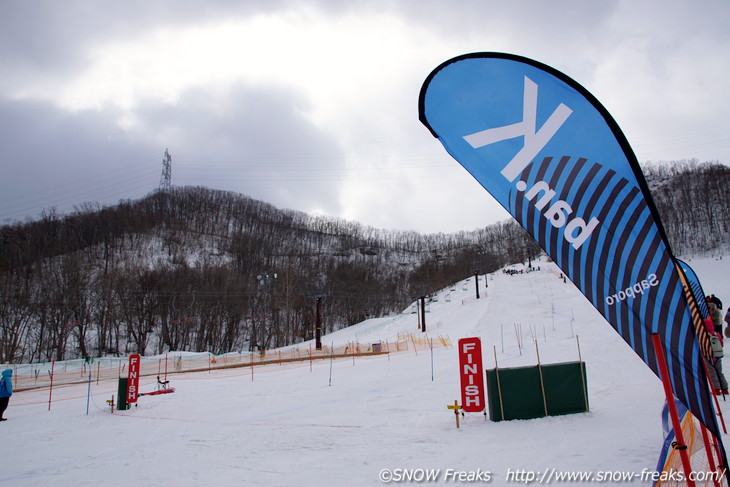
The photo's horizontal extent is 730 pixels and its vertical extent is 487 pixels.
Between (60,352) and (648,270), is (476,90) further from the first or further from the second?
(60,352)

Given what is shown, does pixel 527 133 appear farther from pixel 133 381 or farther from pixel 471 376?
pixel 133 381

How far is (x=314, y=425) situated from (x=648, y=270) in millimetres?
8643

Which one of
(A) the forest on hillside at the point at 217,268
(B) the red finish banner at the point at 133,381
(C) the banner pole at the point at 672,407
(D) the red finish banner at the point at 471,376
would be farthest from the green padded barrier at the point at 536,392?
(A) the forest on hillside at the point at 217,268

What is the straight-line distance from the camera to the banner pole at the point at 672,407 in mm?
2455

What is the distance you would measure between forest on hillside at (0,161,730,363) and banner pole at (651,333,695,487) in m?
45.8

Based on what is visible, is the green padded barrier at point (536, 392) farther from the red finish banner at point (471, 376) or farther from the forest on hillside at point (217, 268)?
the forest on hillside at point (217, 268)

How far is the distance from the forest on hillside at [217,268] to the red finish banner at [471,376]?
129 feet

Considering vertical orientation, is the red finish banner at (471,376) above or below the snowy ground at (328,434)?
above

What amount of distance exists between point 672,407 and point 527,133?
6.57 ft

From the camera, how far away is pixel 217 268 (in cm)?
7300

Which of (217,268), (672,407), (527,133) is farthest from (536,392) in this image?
(217,268)

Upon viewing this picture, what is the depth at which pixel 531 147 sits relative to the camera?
2.99 meters

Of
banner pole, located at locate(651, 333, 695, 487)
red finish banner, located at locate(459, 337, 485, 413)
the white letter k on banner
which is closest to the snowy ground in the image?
red finish banner, located at locate(459, 337, 485, 413)

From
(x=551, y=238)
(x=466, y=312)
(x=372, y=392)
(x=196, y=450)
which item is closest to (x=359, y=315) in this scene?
(x=466, y=312)
